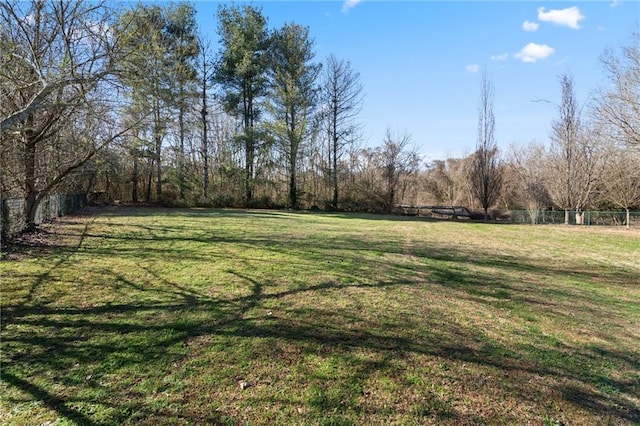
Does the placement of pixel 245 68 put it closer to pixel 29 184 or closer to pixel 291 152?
pixel 291 152

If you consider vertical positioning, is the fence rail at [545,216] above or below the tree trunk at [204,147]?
below

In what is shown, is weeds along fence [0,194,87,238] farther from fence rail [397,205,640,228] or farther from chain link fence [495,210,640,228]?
chain link fence [495,210,640,228]

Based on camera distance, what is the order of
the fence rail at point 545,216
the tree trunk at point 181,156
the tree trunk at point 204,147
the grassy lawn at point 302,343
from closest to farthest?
the grassy lawn at point 302,343 < the fence rail at point 545,216 < the tree trunk at point 181,156 < the tree trunk at point 204,147

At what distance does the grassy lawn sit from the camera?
2.18 meters

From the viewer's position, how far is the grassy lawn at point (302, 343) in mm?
2178

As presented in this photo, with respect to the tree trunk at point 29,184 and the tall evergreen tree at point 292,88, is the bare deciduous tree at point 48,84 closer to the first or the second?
the tree trunk at point 29,184

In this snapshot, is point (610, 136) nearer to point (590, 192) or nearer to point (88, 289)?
point (590, 192)

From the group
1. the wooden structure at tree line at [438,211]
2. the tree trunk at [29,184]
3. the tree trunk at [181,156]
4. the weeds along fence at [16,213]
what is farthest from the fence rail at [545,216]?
the tree trunk at [29,184]

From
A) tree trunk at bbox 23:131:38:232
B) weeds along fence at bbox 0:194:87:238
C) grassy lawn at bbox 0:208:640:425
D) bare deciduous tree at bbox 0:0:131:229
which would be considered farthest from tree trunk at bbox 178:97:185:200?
grassy lawn at bbox 0:208:640:425

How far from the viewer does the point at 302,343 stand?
2988 mm

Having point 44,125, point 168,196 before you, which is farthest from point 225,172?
point 44,125

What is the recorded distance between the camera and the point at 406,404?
7.32 feet

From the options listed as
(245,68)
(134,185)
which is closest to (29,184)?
(134,185)

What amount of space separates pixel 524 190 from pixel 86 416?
31.3 m
